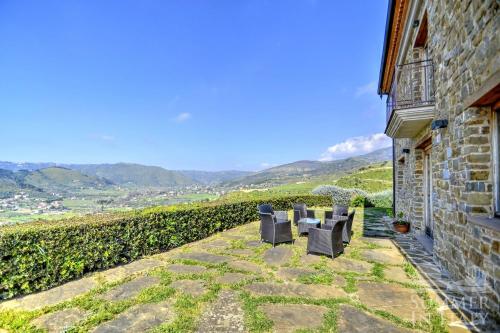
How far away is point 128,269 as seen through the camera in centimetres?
452

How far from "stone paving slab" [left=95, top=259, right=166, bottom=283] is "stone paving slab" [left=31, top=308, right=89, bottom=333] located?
3.14 ft

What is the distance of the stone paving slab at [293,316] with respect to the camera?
8.52 feet

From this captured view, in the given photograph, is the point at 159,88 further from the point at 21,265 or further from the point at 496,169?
the point at 496,169

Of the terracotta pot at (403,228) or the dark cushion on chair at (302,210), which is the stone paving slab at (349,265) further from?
the terracotta pot at (403,228)

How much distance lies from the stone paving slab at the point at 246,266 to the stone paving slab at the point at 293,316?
1273 mm

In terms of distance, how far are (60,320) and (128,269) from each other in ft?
5.56

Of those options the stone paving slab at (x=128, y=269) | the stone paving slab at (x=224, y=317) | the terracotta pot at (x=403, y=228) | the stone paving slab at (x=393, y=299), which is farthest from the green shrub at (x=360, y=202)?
the stone paving slab at (x=224, y=317)

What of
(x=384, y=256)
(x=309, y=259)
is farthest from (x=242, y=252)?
(x=384, y=256)

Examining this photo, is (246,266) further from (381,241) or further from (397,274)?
(381,241)

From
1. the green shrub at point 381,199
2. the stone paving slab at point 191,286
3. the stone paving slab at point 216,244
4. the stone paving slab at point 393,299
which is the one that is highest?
the green shrub at point 381,199

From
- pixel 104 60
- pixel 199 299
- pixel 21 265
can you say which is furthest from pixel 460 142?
pixel 104 60

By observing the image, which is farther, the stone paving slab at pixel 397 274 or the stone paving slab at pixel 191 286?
the stone paving slab at pixel 397 274

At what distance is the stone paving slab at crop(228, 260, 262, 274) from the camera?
4348mm

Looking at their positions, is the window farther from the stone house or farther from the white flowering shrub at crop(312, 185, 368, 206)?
the white flowering shrub at crop(312, 185, 368, 206)
